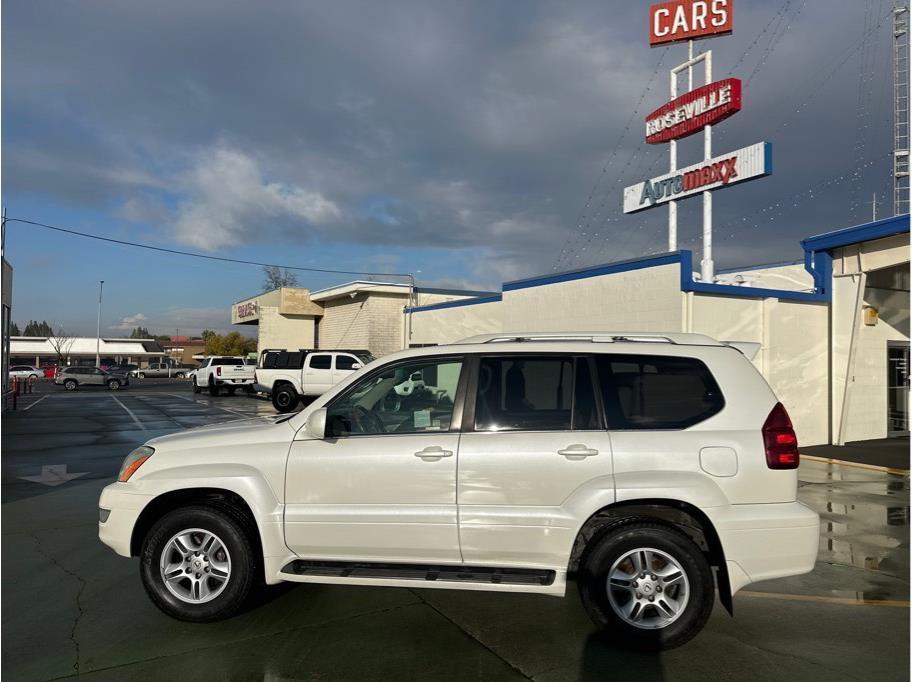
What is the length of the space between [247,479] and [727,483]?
3.09 m

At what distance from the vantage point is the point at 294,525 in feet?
13.6

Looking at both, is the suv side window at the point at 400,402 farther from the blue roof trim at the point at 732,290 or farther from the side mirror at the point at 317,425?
the blue roof trim at the point at 732,290

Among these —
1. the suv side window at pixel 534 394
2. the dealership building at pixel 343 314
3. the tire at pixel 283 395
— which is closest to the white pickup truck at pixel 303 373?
the tire at pixel 283 395

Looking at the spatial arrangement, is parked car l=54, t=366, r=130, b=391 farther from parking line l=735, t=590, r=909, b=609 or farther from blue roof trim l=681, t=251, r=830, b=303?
parking line l=735, t=590, r=909, b=609

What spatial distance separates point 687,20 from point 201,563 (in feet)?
74.8

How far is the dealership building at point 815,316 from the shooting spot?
1211 cm

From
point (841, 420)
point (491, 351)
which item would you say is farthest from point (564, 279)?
point (491, 351)

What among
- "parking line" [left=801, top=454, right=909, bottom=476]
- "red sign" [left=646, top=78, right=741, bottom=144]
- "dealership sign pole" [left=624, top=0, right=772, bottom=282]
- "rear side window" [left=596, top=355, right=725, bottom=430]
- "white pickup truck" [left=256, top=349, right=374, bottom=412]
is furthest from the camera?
"white pickup truck" [left=256, top=349, right=374, bottom=412]

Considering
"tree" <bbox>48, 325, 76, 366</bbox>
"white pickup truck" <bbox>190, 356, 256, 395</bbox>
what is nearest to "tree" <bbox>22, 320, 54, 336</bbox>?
"tree" <bbox>48, 325, 76, 366</bbox>

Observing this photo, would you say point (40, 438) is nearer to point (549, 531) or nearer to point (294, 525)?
point (294, 525)

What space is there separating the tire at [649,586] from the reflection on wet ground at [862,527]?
1.89m

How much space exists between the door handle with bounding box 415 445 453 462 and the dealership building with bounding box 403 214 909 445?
877 cm

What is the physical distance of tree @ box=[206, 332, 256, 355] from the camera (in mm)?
77081

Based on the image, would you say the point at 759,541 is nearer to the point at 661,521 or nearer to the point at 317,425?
the point at 661,521
